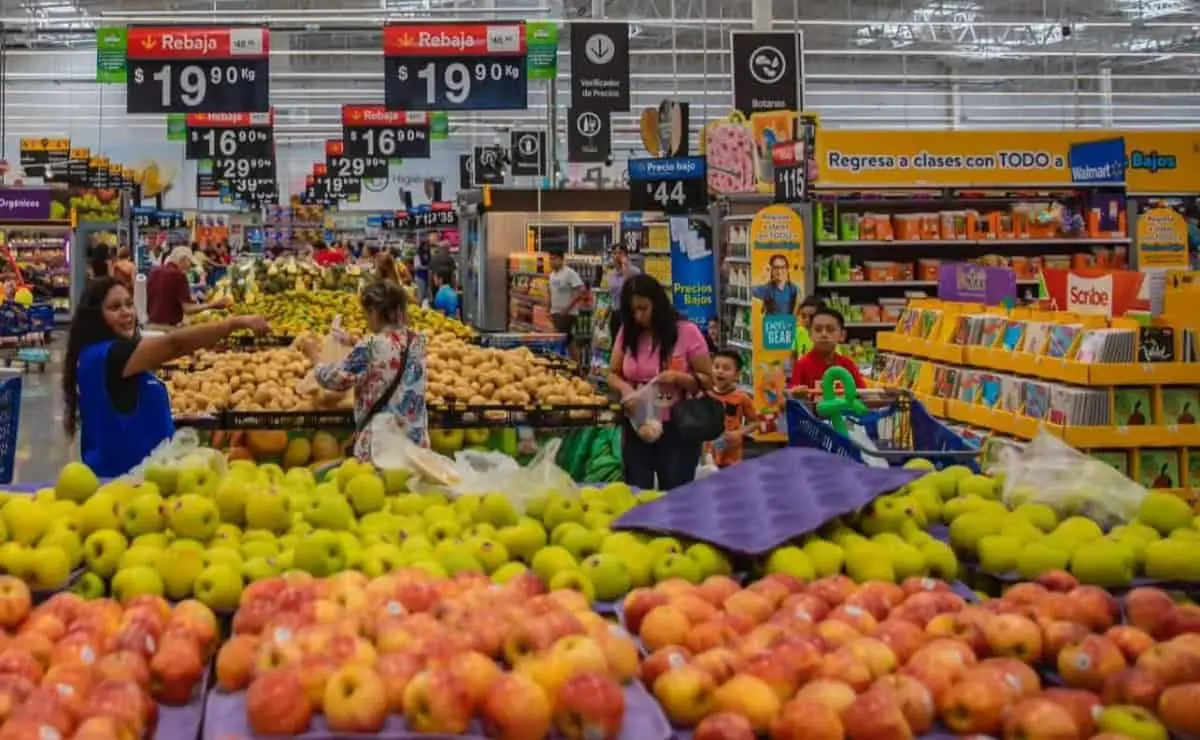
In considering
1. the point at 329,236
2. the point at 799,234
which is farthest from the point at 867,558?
the point at 329,236

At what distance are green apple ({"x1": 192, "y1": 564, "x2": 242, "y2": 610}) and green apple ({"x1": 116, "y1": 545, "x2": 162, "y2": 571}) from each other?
15 centimetres

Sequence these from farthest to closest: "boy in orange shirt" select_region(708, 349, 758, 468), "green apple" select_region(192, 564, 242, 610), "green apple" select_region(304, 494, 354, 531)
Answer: "boy in orange shirt" select_region(708, 349, 758, 468) < "green apple" select_region(304, 494, 354, 531) < "green apple" select_region(192, 564, 242, 610)

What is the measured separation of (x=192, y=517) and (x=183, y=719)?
2.74 feet

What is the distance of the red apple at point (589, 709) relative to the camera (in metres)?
2.06

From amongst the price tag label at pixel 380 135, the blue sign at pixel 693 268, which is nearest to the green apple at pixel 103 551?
the blue sign at pixel 693 268

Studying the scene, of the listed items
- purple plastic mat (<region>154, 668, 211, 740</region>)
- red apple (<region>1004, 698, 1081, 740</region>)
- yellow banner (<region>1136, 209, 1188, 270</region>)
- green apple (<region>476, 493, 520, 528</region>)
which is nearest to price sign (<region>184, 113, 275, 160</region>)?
yellow banner (<region>1136, 209, 1188, 270</region>)

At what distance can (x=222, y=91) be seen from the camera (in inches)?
546

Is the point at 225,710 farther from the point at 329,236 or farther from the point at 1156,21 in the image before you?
the point at 329,236

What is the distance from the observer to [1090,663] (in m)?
2.38

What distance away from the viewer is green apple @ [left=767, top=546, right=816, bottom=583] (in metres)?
2.93

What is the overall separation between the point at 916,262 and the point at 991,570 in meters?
11.3

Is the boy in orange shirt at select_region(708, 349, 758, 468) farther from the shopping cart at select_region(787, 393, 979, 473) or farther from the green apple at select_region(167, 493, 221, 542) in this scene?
the green apple at select_region(167, 493, 221, 542)

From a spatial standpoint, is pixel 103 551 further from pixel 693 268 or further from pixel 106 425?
pixel 693 268

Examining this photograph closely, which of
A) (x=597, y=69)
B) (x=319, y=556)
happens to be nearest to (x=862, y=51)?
(x=597, y=69)
